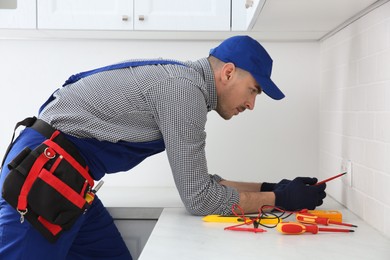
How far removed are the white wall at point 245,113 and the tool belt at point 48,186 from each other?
97 centimetres

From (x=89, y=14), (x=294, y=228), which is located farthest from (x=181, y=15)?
(x=294, y=228)

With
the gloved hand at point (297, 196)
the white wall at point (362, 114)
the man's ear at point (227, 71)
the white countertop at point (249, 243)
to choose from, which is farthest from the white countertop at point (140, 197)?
the white wall at point (362, 114)

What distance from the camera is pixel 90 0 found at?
7.61 feet

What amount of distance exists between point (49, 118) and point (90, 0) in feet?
2.46

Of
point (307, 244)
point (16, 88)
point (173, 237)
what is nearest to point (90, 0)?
point (16, 88)

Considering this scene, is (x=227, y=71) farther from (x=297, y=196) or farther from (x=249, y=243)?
(x=249, y=243)

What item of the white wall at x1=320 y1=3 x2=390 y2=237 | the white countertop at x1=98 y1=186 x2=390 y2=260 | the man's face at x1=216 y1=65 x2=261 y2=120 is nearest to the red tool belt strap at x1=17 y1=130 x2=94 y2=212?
the white countertop at x1=98 y1=186 x2=390 y2=260

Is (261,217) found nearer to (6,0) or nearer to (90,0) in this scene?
(90,0)

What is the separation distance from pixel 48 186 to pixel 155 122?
366 mm

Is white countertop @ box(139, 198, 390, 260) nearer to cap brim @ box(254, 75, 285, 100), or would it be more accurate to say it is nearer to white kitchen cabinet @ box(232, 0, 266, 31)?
cap brim @ box(254, 75, 285, 100)

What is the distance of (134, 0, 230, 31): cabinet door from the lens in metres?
2.30

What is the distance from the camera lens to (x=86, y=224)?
78.7 inches

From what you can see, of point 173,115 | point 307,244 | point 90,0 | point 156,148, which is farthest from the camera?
point 90,0

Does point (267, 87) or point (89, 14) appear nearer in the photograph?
point (267, 87)
